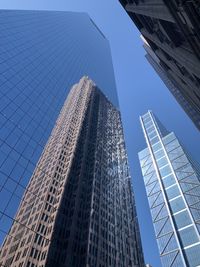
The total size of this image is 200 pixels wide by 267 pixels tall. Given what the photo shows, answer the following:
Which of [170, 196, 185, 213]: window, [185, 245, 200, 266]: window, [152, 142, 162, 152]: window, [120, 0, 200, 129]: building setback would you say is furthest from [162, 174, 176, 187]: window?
[120, 0, 200, 129]: building setback

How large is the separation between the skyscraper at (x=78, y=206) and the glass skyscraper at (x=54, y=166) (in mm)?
230

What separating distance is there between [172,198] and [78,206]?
182 ft

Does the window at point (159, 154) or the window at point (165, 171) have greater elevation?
the window at point (159, 154)

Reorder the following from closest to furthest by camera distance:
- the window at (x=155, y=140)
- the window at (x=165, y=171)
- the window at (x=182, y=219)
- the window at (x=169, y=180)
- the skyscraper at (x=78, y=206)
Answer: the skyscraper at (x=78, y=206)
the window at (x=182, y=219)
the window at (x=169, y=180)
the window at (x=165, y=171)
the window at (x=155, y=140)

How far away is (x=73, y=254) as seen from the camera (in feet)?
199

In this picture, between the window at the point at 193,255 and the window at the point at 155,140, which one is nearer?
the window at the point at 193,255

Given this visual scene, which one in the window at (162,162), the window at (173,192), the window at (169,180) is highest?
the window at (162,162)

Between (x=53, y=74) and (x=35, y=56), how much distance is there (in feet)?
31.1

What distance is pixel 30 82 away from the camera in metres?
83.2

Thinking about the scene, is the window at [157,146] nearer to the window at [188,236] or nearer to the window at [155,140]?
the window at [155,140]

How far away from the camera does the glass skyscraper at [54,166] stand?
186 feet

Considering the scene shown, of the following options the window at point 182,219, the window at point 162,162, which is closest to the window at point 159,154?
the window at point 162,162

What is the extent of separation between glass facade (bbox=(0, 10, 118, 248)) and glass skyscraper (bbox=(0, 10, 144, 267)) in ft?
0.85

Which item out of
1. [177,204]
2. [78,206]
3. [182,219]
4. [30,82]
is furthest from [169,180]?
[30,82]
